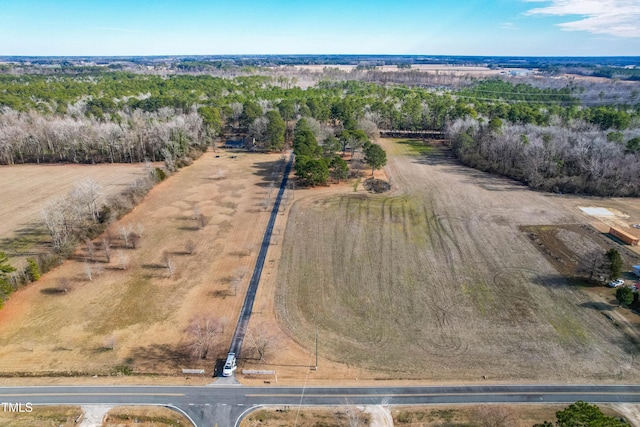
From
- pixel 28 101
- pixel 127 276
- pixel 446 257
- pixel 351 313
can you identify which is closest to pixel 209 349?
pixel 351 313

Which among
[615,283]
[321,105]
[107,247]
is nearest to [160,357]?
[107,247]

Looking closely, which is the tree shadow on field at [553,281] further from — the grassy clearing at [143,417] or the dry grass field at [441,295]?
the grassy clearing at [143,417]

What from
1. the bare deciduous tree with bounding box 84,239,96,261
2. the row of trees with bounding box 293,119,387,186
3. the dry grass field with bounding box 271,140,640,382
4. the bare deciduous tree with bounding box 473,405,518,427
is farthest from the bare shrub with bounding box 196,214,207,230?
the bare deciduous tree with bounding box 473,405,518,427

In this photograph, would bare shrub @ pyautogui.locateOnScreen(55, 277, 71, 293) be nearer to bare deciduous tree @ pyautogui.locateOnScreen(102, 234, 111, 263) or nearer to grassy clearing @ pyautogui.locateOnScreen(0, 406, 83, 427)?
bare deciduous tree @ pyautogui.locateOnScreen(102, 234, 111, 263)

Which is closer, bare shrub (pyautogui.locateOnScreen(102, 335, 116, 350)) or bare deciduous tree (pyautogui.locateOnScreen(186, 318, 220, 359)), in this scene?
bare deciduous tree (pyautogui.locateOnScreen(186, 318, 220, 359))

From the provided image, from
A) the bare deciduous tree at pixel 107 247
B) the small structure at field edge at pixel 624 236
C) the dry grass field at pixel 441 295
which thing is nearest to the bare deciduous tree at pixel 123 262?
the bare deciduous tree at pixel 107 247

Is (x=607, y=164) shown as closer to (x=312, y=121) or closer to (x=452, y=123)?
(x=452, y=123)

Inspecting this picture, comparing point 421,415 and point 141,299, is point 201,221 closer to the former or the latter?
point 141,299
